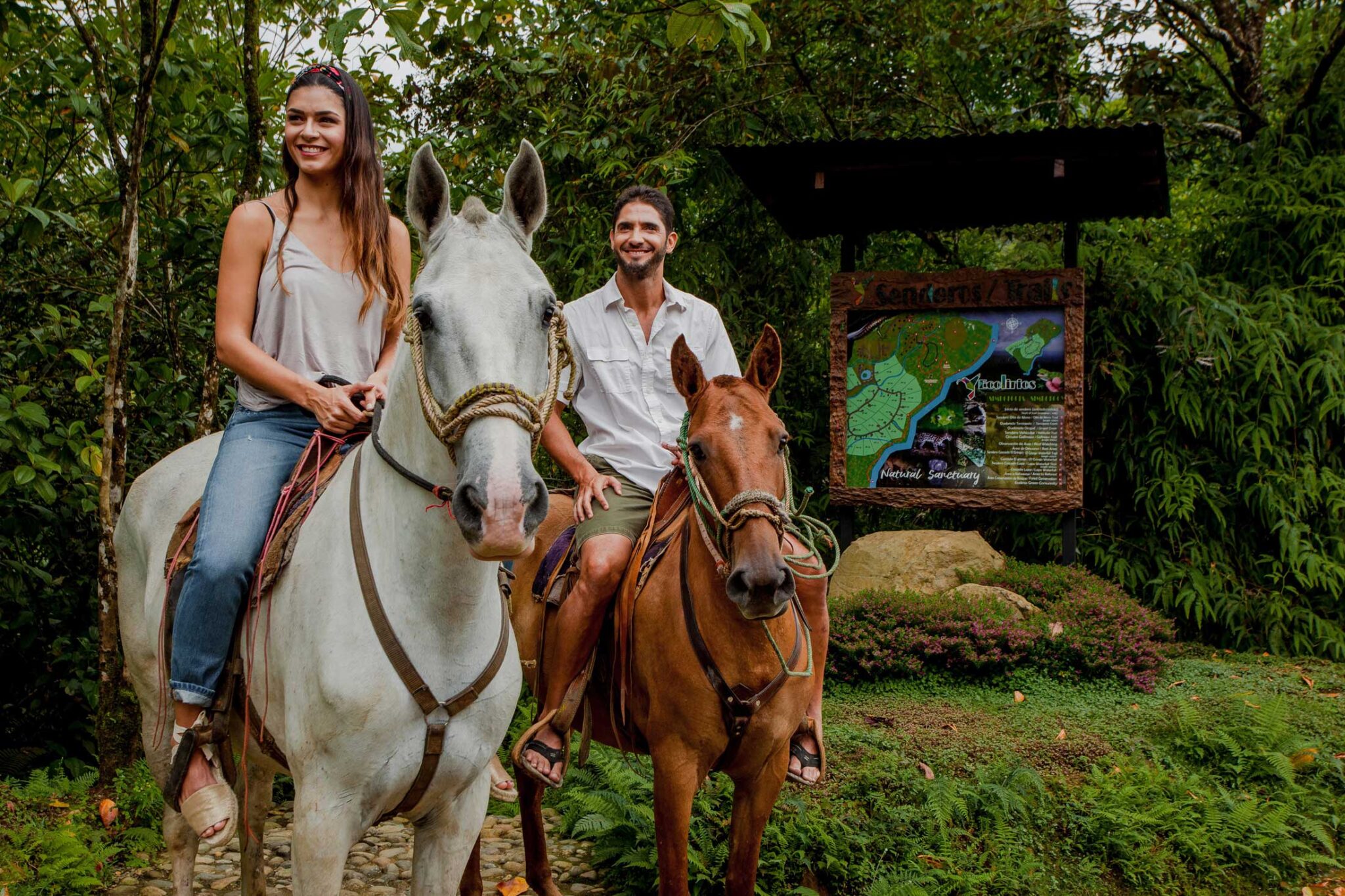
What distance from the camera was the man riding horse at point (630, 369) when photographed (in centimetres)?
380

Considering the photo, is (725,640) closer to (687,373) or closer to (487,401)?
(687,373)

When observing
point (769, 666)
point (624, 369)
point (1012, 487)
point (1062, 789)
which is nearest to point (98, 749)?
point (624, 369)

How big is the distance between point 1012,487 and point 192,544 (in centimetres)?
675

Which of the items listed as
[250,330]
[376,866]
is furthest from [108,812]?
[250,330]

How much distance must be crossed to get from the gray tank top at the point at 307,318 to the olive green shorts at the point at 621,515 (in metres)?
1.13

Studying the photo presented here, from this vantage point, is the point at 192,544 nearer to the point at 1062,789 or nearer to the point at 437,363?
the point at 437,363

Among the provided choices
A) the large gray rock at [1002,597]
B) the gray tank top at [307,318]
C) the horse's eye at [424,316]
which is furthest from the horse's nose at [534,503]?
the large gray rock at [1002,597]

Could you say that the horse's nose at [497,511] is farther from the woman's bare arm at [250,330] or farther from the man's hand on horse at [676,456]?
the man's hand on horse at [676,456]

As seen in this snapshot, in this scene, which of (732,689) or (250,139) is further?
(250,139)

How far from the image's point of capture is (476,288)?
209 cm

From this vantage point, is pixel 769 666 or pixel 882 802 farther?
pixel 882 802

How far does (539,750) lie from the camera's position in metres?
3.43

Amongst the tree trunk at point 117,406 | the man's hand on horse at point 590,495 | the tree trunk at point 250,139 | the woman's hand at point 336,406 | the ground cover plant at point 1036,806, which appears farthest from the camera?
the tree trunk at point 250,139

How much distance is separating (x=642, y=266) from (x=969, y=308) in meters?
5.20
